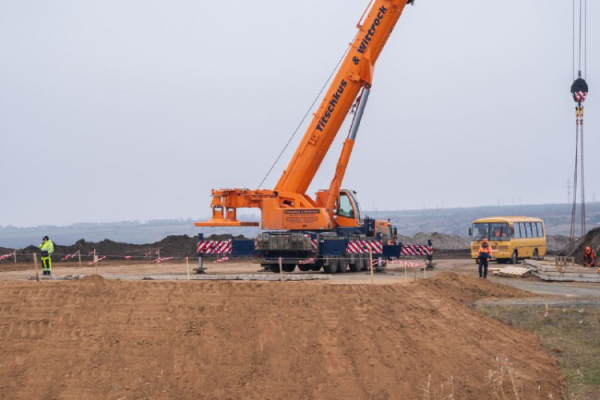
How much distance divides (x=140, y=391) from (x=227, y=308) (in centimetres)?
295

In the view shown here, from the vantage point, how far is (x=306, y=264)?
29.6 metres

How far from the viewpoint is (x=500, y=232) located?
131 ft

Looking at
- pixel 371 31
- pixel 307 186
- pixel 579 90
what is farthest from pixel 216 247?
pixel 579 90

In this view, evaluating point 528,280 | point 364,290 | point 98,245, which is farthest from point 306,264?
point 98,245

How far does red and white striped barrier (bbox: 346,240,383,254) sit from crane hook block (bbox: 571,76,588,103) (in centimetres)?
921

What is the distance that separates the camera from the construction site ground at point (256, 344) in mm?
15766

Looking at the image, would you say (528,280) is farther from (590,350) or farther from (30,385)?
(30,385)

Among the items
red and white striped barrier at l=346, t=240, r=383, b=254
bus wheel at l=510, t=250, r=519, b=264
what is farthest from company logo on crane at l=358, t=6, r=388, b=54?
bus wheel at l=510, t=250, r=519, b=264

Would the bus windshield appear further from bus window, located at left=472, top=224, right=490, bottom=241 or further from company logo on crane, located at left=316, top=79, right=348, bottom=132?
company logo on crane, located at left=316, top=79, right=348, bottom=132

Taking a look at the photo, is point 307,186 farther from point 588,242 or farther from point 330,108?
point 588,242

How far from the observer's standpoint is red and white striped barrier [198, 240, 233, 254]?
30250mm

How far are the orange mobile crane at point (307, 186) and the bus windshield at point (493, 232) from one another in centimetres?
1202

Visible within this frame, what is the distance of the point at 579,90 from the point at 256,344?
63.5ft

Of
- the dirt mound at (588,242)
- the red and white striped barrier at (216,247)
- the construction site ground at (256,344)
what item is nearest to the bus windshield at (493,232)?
the dirt mound at (588,242)
